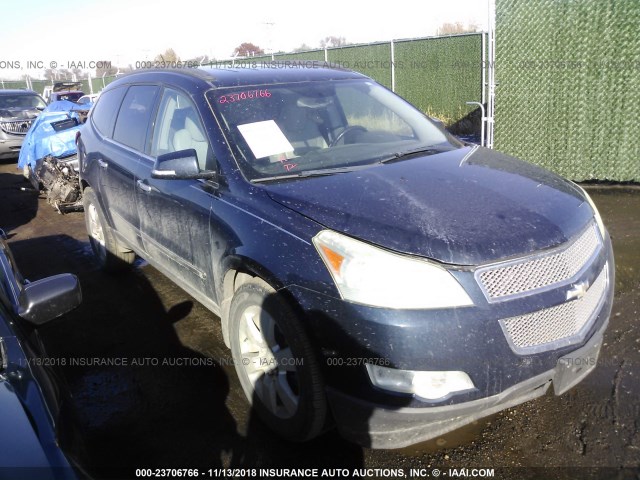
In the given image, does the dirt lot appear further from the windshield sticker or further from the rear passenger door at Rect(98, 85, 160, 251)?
the windshield sticker

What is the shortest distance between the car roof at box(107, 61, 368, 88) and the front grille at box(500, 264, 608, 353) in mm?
2302

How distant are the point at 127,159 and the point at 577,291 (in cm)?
338

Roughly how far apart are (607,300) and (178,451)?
2.38 m

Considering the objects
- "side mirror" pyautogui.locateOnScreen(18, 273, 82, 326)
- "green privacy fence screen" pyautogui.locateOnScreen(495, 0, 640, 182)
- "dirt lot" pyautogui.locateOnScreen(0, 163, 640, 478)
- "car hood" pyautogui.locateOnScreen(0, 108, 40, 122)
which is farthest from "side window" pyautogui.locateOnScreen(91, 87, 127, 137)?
"car hood" pyautogui.locateOnScreen(0, 108, 40, 122)

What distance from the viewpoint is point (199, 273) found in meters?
3.37

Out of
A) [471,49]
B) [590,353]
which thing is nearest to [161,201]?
[590,353]

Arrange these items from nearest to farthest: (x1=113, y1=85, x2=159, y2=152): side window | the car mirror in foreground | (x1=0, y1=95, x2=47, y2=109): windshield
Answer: the car mirror in foreground → (x1=113, y1=85, x2=159, y2=152): side window → (x1=0, y1=95, x2=47, y2=109): windshield

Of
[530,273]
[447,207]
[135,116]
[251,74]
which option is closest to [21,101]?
[135,116]

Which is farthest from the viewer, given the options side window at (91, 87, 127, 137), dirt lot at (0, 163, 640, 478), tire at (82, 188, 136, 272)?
tire at (82, 188, 136, 272)

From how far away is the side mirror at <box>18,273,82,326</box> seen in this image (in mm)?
2215

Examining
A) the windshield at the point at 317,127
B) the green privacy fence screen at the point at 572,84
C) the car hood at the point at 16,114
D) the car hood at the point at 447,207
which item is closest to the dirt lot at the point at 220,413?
the car hood at the point at 447,207

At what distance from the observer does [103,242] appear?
17.3 ft

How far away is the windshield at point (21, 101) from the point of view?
13.2 meters

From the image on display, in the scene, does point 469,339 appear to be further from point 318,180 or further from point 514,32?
point 514,32
